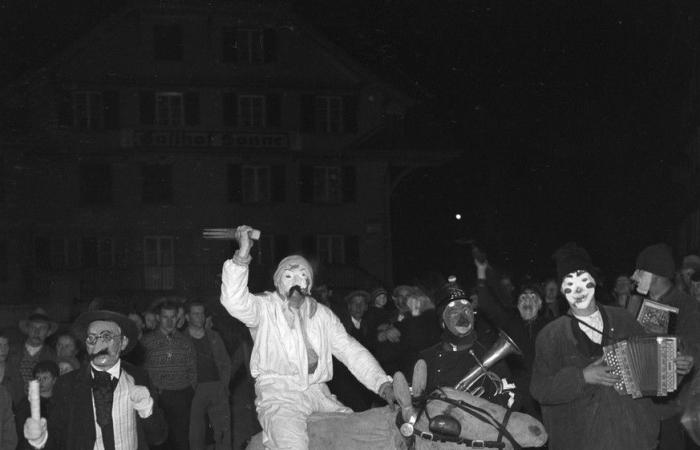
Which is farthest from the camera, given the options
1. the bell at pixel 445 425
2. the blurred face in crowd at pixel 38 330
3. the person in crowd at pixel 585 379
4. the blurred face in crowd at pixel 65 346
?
the blurred face in crowd at pixel 38 330

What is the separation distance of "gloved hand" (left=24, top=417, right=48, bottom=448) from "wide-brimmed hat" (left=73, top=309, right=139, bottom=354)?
873 mm

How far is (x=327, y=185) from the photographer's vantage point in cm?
4119

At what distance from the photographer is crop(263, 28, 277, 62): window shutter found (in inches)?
1596

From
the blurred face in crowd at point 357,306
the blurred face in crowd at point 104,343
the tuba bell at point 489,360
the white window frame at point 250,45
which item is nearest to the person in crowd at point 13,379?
the blurred face in crowd at point 104,343

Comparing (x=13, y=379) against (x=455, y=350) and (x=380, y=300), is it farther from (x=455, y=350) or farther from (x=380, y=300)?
(x=380, y=300)

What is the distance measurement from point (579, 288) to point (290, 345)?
6.90 ft

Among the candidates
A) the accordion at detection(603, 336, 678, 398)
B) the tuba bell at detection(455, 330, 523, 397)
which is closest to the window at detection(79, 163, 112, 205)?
the tuba bell at detection(455, 330, 523, 397)

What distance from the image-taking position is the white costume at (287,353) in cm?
716

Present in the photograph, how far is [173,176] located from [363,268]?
8.25 meters

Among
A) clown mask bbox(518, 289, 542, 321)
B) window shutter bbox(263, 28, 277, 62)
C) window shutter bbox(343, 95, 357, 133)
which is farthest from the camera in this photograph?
window shutter bbox(343, 95, 357, 133)

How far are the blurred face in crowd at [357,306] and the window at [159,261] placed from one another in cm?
2411

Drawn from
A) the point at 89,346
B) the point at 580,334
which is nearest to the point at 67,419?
the point at 89,346

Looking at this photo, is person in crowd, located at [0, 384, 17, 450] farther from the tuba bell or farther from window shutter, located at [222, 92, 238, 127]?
window shutter, located at [222, 92, 238, 127]

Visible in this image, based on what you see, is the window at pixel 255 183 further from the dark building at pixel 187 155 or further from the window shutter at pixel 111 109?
the window shutter at pixel 111 109
